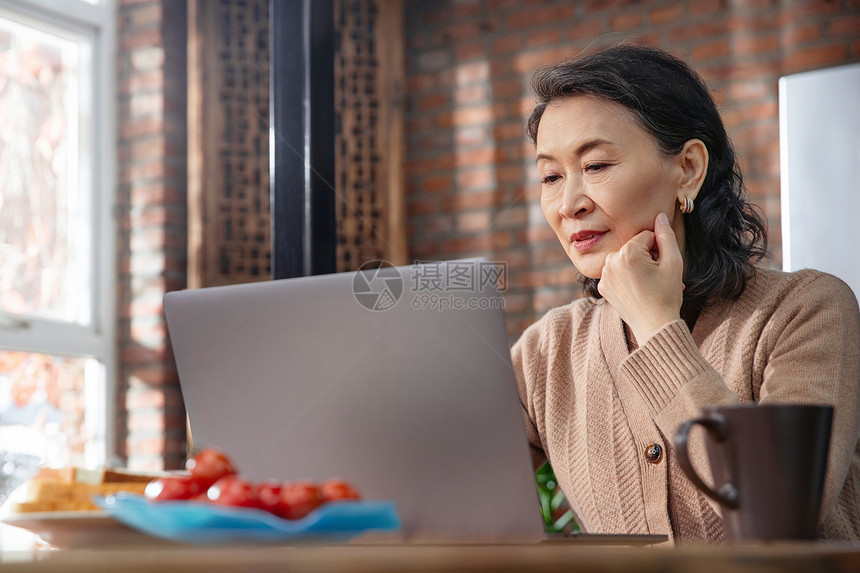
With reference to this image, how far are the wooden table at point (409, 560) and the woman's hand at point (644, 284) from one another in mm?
724

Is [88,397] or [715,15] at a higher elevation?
[715,15]

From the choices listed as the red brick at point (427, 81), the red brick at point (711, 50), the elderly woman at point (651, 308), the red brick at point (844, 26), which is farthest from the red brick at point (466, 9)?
the elderly woman at point (651, 308)

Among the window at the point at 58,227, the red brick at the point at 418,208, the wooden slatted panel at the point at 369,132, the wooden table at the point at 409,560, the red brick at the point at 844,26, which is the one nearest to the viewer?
the wooden table at the point at 409,560

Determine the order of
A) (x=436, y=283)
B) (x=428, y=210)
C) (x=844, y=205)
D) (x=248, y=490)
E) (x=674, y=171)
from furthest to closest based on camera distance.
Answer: (x=428, y=210) → (x=844, y=205) → (x=674, y=171) → (x=436, y=283) → (x=248, y=490)

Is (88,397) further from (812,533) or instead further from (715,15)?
(812,533)

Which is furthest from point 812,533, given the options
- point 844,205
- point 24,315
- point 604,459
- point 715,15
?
point 715,15

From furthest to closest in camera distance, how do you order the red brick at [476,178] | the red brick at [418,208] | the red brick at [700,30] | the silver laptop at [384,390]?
the red brick at [418,208] < the red brick at [476,178] < the red brick at [700,30] < the silver laptop at [384,390]

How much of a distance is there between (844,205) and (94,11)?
8.26 ft

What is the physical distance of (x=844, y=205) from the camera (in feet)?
7.37

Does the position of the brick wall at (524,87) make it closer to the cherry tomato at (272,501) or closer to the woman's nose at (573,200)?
the woman's nose at (573,200)

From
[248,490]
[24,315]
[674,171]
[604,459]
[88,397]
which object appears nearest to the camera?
[248,490]

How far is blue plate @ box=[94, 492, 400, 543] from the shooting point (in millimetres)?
547

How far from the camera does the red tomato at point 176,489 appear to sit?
620 millimetres

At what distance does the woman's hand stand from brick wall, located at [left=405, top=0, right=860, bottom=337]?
1997mm
